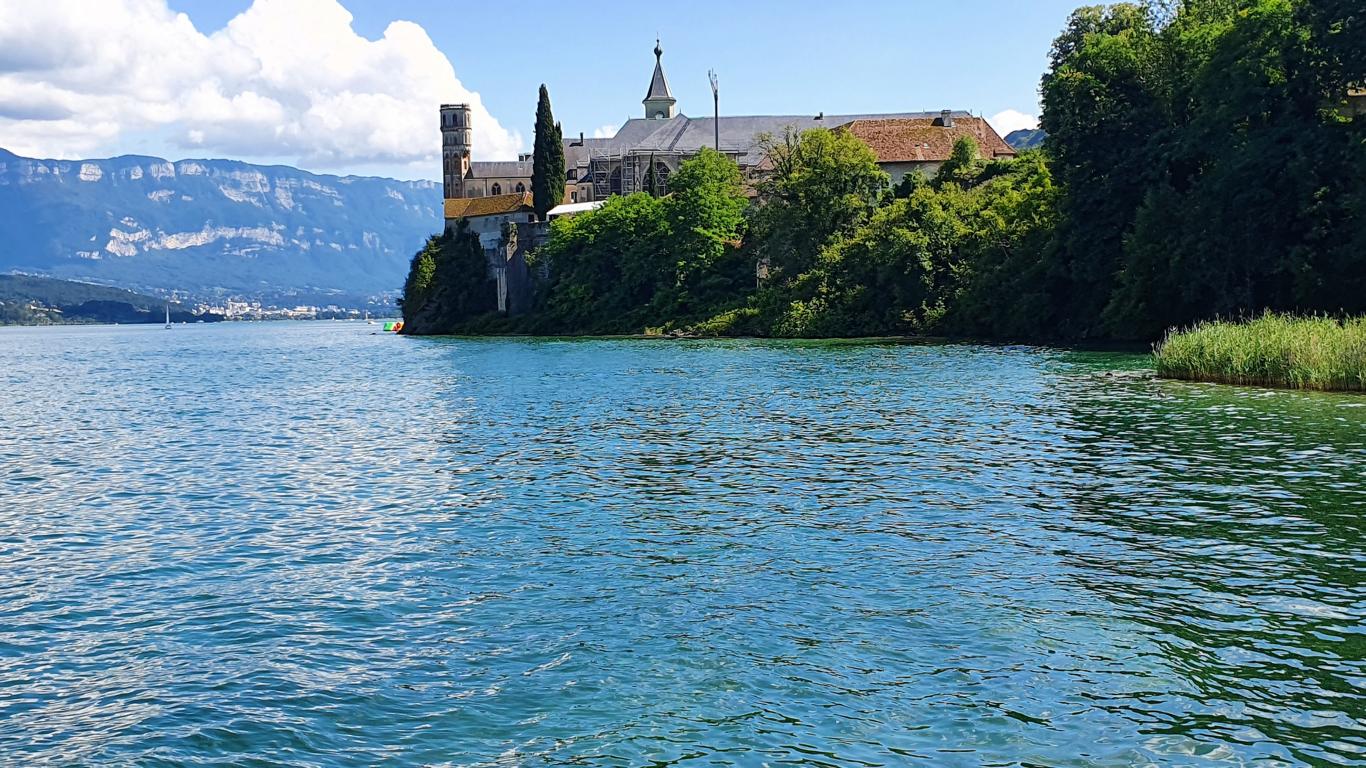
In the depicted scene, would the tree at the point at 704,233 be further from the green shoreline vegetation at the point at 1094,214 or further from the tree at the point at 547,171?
the tree at the point at 547,171

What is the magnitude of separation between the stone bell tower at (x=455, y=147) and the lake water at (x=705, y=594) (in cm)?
16024

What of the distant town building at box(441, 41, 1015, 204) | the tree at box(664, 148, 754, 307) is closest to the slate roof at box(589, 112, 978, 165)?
the distant town building at box(441, 41, 1015, 204)

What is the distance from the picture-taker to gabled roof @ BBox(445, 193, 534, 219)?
139m

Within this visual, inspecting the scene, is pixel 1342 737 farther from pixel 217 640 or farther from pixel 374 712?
pixel 217 640

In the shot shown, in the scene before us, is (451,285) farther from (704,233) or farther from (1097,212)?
(1097,212)

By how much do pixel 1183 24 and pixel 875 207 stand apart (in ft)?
105

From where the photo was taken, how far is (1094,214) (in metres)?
64.0

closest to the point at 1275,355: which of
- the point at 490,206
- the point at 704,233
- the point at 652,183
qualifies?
the point at 704,233

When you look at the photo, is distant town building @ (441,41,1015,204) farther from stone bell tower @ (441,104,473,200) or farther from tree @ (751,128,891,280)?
tree @ (751,128,891,280)

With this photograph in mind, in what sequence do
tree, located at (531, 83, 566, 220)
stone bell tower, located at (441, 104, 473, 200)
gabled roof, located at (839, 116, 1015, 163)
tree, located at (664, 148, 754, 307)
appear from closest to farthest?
tree, located at (664, 148, 754, 307)
gabled roof, located at (839, 116, 1015, 163)
tree, located at (531, 83, 566, 220)
stone bell tower, located at (441, 104, 473, 200)

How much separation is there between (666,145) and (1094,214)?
344ft

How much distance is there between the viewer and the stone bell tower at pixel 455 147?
Result: 190 meters

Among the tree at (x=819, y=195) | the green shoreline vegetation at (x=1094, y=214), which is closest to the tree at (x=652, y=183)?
the green shoreline vegetation at (x=1094, y=214)

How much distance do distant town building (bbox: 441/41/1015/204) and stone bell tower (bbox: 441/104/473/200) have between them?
0.15 meters
